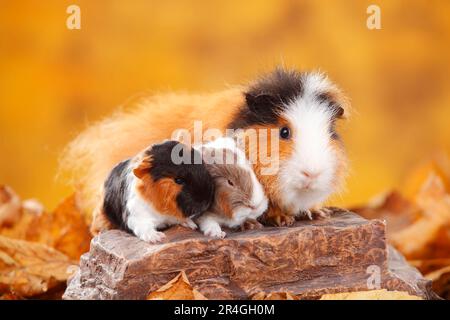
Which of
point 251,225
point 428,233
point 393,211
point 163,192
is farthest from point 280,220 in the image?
point 393,211

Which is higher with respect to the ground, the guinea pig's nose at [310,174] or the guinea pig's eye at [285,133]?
the guinea pig's eye at [285,133]

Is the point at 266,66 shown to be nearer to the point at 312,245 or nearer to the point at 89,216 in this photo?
the point at 312,245

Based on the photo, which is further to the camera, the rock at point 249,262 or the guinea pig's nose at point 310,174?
the guinea pig's nose at point 310,174

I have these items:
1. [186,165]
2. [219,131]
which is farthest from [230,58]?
[186,165]

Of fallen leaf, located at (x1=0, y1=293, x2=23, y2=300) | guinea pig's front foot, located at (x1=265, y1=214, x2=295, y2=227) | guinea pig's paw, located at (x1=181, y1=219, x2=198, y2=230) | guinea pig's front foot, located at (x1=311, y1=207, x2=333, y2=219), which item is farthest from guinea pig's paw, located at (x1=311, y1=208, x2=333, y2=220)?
fallen leaf, located at (x1=0, y1=293, x2=23, y2=300)

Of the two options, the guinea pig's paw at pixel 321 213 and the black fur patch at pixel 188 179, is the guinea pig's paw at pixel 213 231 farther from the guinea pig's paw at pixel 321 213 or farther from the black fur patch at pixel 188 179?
the guinea pig's paw at pixel 321 213

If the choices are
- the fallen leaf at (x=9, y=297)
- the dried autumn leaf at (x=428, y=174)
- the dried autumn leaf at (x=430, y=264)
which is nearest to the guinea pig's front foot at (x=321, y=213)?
the dried autumn leaf at (x=430, y=264)

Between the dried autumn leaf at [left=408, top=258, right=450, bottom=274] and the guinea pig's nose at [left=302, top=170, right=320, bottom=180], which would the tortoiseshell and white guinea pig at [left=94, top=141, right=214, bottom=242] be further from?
the dried autumn leaf at [left=408, top=258, right=450, bottom=274]
